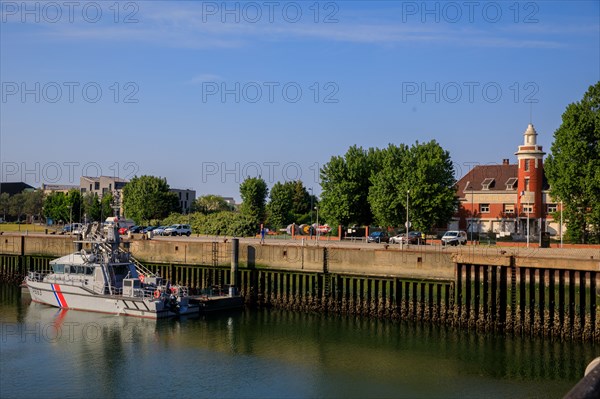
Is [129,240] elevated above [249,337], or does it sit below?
above

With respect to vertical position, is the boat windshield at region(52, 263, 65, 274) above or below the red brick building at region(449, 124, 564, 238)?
below

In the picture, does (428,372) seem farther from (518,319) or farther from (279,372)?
(518,319)

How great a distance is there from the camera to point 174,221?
11100 cm

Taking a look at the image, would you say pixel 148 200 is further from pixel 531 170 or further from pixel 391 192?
pixel 531 170

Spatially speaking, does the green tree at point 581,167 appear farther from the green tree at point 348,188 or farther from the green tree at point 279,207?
the green tree at point 279,207

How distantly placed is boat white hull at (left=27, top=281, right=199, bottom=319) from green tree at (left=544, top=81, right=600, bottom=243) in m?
39.5

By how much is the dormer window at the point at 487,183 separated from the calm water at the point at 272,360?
51.5m

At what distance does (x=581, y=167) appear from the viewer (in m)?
68.0

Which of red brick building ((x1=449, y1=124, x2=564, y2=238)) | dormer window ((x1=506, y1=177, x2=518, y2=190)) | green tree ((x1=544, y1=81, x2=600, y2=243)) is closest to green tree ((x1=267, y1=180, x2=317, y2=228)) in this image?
red brick building ((x1=449, y1=124, x2=564, y2=238))

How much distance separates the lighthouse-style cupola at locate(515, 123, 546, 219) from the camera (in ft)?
287

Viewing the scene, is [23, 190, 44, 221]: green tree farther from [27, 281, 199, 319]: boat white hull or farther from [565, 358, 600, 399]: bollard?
[565, 358, 600, 399]: bollard

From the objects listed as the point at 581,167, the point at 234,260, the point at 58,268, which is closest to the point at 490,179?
the point at 581,167

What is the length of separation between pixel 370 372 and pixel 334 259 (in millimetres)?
19478

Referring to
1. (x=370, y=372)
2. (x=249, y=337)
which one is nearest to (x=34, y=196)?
(x=249, y=337)
